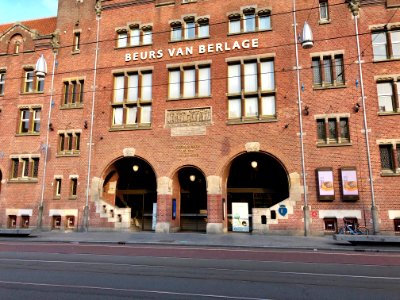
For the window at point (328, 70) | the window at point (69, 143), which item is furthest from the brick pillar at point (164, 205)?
the window at point (328, 70)

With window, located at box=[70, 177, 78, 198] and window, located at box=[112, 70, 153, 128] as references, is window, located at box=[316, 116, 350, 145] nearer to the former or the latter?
window, located at box=[112, 70, 153, 128]

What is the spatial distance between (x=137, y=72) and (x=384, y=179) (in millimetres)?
17457

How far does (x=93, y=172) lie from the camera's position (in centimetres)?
2355

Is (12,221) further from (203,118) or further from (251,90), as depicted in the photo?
(251,90)

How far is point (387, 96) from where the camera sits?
20188mm

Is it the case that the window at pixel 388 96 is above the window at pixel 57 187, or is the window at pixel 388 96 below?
above

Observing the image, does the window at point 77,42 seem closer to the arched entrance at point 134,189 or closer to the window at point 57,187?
the arched entrance at point 134,189

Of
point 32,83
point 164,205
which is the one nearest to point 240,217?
point 164,205

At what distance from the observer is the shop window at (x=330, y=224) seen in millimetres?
19547

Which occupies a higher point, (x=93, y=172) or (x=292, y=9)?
(x=292, y=9)

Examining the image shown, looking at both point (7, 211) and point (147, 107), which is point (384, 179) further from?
point (7, 211)

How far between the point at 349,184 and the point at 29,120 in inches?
904

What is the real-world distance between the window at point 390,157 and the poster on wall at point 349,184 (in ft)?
5.74

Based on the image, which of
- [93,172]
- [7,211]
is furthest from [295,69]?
[7,211]
